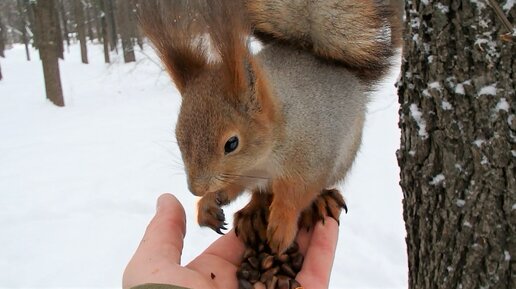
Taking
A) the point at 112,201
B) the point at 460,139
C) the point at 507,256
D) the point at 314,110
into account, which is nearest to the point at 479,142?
the point at 460,139

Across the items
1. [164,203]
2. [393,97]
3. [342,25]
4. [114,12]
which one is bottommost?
[114,12]

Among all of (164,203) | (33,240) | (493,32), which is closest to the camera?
(493,32)

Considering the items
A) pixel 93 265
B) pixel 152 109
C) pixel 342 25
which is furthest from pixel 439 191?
pixel 152 109

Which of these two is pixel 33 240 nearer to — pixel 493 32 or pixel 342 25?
pixel 342 25

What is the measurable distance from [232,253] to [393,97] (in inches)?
154

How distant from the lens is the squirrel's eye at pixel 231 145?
1.12 metres

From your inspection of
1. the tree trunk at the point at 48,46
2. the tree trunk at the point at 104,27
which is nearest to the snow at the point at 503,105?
the tree trunk at the point at 48,46

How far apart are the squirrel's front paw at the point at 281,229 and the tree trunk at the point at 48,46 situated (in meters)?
5.99

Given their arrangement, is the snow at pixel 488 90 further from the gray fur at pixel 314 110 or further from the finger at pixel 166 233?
the finger at pixel 166 233

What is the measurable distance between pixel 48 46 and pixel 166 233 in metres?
5.98

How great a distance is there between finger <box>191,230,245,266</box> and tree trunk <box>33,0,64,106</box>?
19.2ft

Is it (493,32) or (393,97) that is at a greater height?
(493,32)

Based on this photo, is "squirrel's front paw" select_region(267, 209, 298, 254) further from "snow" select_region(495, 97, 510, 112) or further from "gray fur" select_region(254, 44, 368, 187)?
"snow" select_region(495, 97, 510, 112)

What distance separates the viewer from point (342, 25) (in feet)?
4.32
